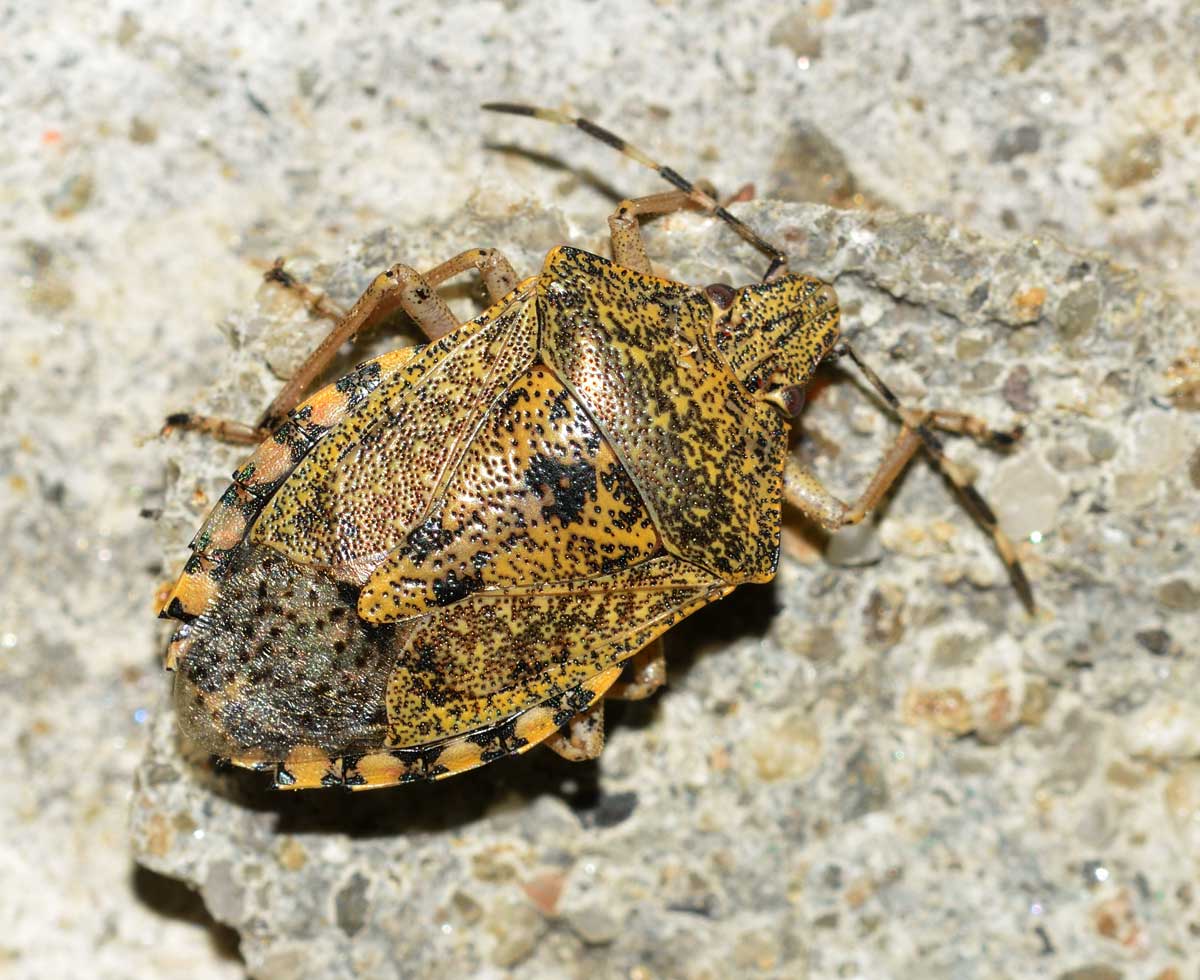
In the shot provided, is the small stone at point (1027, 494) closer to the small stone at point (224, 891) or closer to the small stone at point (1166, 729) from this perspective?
the small stone at point (1166, 729)

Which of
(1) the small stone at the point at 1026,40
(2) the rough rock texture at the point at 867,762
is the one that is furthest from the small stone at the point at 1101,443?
(1) the small stone at the point at 1026,40

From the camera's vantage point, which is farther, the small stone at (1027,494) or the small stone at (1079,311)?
the small stone at (1027,494)

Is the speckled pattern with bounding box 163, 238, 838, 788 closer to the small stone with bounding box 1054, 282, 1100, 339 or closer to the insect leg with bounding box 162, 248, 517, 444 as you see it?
the insect leg with bounding box 162, 248, 517, 444

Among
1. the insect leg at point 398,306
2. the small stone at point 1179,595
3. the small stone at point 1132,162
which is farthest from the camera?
the small stone at point 1132,162

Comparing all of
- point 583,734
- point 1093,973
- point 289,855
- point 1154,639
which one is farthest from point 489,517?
point 1093,973

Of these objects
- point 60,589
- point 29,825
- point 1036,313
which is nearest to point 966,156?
point 1036,313

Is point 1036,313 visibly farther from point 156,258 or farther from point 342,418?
point 156,258

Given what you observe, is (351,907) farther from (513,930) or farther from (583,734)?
(583,734)
